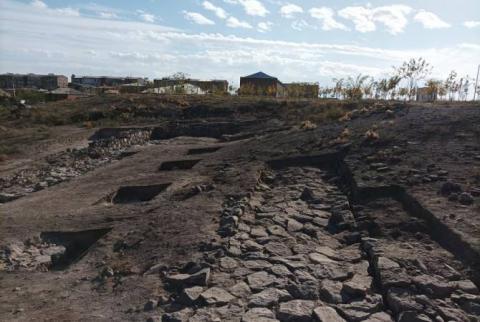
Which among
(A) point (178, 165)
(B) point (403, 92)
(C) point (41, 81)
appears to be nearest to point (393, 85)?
(B) point (403, 92)

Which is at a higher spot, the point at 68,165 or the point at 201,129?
the point at 201,129

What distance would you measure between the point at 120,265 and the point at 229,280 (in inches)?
59.7

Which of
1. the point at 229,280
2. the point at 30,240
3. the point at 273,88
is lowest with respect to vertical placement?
the point at 30,240

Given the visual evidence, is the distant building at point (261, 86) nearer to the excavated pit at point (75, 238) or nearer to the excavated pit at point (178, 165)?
the excavated pit at point (178, 165)

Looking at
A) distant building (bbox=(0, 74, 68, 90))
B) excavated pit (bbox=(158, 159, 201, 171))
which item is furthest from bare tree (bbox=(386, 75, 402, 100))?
distant building (bbox=(0, 74, 68, 90))

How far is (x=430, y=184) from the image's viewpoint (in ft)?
23.8

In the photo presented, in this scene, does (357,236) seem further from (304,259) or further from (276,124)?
(276,124)

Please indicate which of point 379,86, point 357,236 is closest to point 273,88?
point 379,86

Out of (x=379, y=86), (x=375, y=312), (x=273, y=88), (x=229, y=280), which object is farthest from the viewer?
(x=273, y=88)

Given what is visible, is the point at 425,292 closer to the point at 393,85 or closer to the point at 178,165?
the point at 178,165

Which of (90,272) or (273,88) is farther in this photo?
(273,88)

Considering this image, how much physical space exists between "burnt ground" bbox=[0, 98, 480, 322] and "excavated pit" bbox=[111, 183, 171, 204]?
3 centimetres

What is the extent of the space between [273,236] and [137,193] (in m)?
4.75

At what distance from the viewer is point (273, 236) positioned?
21.0ft
